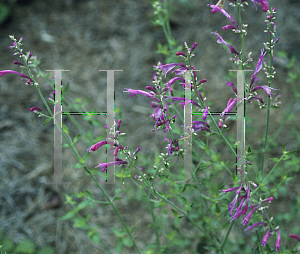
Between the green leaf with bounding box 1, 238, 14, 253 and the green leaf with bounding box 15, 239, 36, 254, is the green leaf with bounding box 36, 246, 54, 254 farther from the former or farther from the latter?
the green leaf with bounding box 1, 238, 14, 253

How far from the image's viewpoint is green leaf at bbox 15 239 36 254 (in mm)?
3180

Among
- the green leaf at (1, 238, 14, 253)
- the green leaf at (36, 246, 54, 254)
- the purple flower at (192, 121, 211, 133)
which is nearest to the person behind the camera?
the purple flower at (192, 121, 211, 133)

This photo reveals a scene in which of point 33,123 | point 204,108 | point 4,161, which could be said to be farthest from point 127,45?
point 204,108

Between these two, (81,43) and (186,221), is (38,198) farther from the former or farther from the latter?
(81,43)

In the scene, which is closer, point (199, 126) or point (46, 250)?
point (199, 126)

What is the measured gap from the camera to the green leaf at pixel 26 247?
3180 mm

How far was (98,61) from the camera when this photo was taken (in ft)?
12.5

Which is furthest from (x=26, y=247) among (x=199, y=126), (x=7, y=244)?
(x=199, y=126)

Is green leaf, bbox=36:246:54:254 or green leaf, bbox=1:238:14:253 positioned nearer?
green leaf, bbox=1:238:14:253

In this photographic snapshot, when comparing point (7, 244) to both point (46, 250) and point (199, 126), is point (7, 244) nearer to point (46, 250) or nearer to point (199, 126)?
point (46, 250)

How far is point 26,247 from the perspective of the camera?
320 cm

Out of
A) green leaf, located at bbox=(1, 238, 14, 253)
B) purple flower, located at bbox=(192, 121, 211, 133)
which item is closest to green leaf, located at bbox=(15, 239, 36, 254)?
green leaf, located at bbox=(1, 238, 14, 253)

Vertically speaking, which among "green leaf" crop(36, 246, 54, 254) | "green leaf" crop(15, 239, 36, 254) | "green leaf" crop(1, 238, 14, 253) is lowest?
"green leaf" crop(36, 246, 54, 254)

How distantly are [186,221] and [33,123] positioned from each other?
1944 mm
